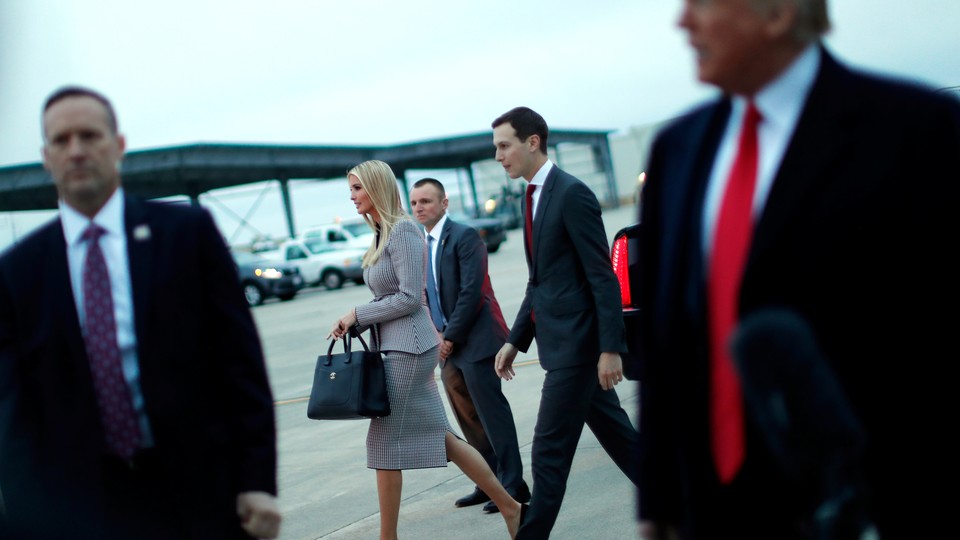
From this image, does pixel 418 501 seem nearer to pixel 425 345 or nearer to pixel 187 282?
pixel 425 345

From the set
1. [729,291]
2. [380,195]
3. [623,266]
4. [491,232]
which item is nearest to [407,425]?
[380,195]

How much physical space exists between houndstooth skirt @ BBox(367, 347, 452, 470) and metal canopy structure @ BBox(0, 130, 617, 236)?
89.2ft

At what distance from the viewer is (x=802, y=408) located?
1540mm

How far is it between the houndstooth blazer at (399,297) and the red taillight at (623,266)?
1624 mm

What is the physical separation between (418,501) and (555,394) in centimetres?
215

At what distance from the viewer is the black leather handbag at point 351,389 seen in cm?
523

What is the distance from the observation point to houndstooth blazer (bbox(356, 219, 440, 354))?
5.36 metres

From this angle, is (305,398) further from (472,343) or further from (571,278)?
(571,278)

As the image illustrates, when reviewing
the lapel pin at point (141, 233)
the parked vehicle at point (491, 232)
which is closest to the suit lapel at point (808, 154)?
the lapel pin at point (141, 233)

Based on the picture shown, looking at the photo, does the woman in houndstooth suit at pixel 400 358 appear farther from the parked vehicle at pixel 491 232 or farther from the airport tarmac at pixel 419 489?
the parked vehicle at pixel 491 232

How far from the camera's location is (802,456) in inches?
61.9

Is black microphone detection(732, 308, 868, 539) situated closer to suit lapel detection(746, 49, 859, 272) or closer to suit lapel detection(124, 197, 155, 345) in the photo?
suit lapel detection(746, 49, 859, 272)

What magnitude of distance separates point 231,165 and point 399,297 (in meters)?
35.0

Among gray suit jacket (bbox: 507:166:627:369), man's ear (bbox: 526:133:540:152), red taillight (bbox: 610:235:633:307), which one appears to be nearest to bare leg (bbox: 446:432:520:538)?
gray suit jacket (bbox: 507:166:627:369)
